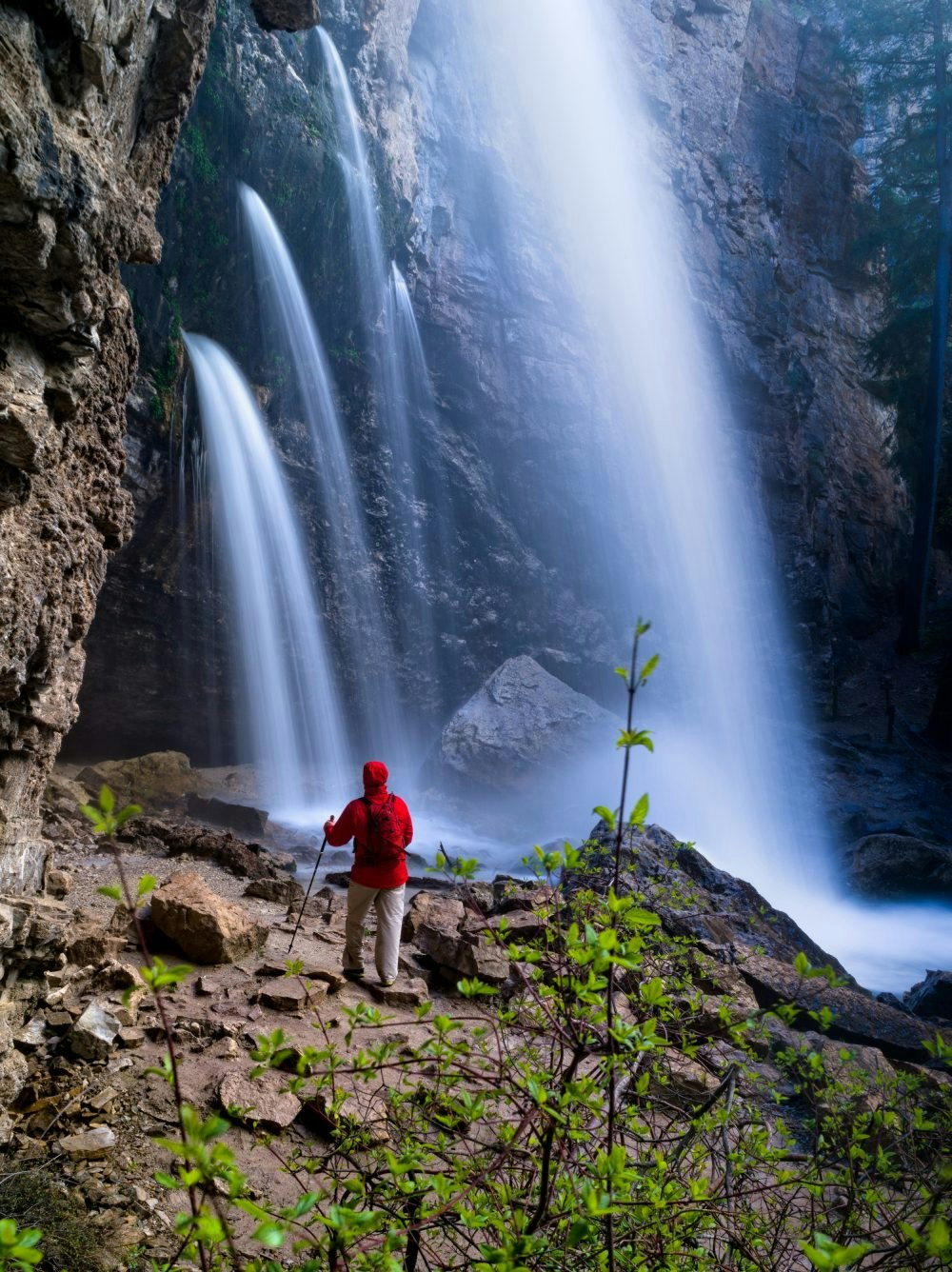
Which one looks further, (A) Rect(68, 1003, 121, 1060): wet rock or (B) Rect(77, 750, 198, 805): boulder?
(B) Rect(77, 750, 198, 805): boulder

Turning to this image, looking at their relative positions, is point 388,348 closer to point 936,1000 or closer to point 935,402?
point 935,402

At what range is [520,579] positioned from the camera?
64.9 feet

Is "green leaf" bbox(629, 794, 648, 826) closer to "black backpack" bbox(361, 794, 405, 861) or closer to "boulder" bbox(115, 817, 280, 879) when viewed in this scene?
"black backpack" bbox(361, 794, 405, 861)

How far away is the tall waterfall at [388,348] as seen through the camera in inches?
605

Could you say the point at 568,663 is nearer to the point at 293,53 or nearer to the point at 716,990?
the point at 293,53

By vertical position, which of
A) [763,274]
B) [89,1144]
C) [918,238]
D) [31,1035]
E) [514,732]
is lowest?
[89,1144]

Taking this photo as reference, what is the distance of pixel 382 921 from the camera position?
5.12 m

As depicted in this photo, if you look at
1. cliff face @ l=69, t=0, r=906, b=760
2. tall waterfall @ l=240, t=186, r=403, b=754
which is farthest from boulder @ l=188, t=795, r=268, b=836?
tall waterfall @ l=240, t=186, r=403, b=754

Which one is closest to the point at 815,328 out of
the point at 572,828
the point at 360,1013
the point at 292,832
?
the point at 572,828

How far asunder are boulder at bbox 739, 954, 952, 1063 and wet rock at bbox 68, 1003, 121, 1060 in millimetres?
4283

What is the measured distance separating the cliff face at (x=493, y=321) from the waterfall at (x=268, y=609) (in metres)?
0.56

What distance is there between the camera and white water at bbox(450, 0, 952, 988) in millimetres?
20953

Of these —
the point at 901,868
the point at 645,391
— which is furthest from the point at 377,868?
the point at 645,391

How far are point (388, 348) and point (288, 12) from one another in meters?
10.7
